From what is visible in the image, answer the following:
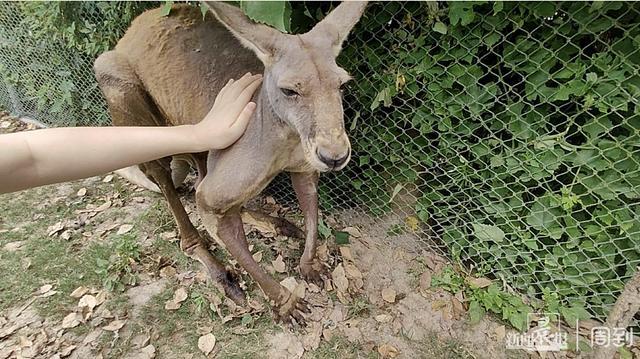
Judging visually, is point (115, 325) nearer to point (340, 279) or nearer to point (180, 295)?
point (180, 295)

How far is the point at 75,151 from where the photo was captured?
1.65 metres

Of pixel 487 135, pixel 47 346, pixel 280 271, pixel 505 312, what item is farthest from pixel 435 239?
pixel 47 346

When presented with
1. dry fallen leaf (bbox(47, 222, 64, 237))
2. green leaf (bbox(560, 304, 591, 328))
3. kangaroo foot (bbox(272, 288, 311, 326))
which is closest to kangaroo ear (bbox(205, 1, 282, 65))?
kangaroo foot (bbox(272, 288, 311, 326))

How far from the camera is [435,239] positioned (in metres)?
3.39

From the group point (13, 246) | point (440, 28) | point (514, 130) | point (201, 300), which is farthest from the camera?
point (13, 246)

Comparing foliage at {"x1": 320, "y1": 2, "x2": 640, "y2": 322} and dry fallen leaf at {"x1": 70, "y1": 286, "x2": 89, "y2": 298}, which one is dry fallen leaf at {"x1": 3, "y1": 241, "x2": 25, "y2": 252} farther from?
foliage at {"x1": 320, "y1": 2, "x2": 640, "y2": 322}

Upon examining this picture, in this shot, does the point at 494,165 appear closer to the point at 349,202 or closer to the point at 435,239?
the point at 435,239

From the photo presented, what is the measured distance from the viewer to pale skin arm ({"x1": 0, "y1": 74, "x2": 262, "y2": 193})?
1515 mm

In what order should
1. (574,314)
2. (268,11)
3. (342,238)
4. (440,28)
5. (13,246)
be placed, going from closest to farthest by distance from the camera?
(268,11), (440,28), (574,314), (342,238), (13,246)

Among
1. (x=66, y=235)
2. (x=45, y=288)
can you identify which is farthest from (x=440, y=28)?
(x=66, y=235)

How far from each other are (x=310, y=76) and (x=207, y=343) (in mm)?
1882

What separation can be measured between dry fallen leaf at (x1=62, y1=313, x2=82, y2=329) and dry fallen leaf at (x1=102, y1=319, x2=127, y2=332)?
213 millimetres

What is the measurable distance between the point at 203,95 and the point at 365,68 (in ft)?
3.44

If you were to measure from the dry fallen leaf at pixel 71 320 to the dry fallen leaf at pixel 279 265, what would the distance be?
137 centimetres
